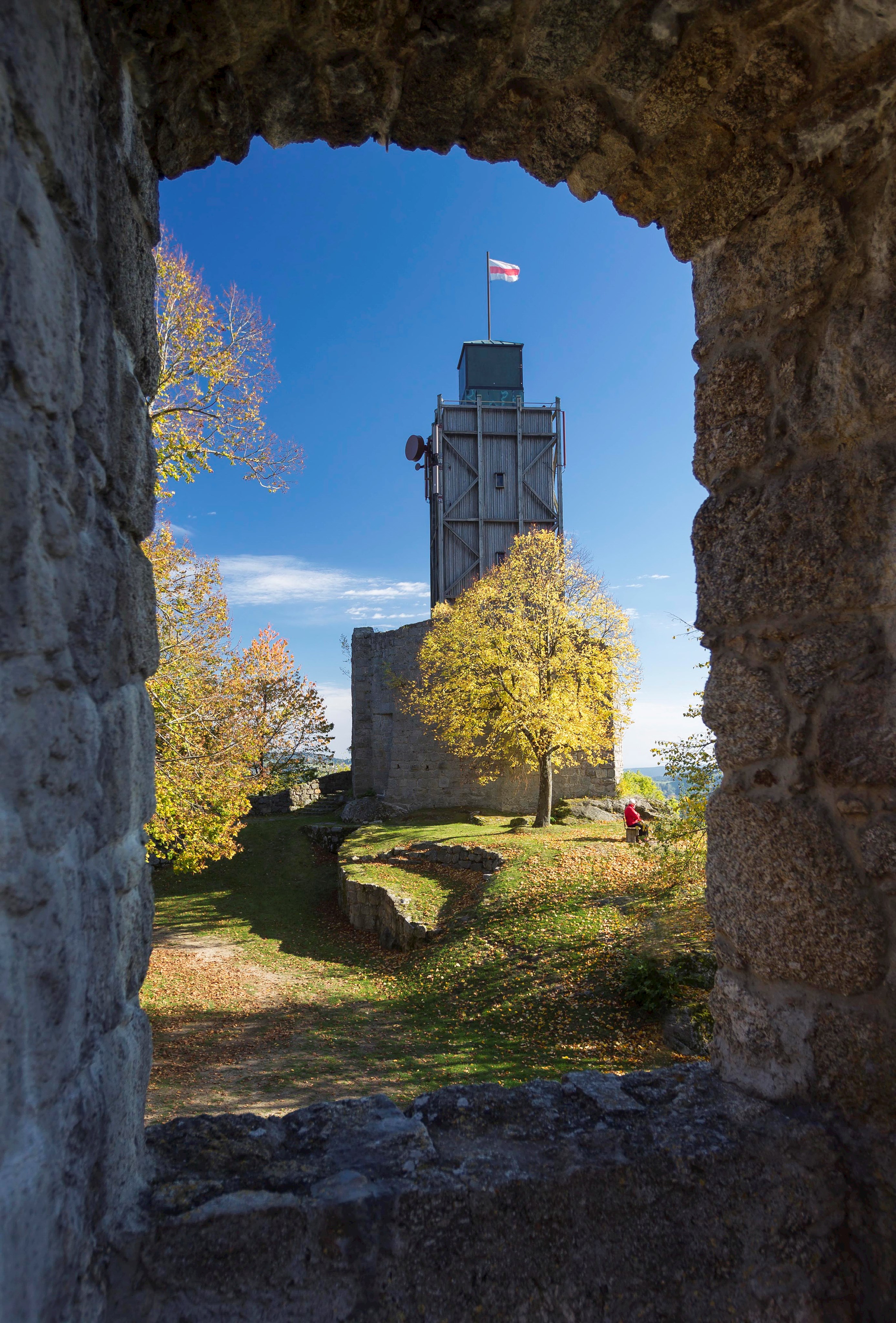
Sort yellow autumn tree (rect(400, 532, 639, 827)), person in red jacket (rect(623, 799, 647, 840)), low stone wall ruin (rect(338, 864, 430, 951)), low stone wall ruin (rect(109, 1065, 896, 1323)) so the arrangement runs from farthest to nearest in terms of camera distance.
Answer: yellow autumn tree (rect(400, 532, 639, 827)) → person in red jacket (rect(623, 799, 647, 840)) → low stone wall ruin (rect(338, 864, 430, 951)) → low stone wall ruin (rect(109, 1065, 896, 1323))

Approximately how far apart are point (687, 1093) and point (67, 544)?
1931 mm

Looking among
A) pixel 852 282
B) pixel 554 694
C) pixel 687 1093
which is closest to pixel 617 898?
pixel 554 694

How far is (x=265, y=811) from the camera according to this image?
73.2 feet

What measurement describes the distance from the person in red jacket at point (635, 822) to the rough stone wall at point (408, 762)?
15.7 feet

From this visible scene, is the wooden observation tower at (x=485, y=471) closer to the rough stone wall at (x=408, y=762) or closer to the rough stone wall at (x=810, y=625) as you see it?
the rough stone wall at (x=408, y=762)

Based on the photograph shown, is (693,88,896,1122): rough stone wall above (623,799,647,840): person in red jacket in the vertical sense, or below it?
above

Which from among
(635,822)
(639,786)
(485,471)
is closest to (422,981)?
(635,822)

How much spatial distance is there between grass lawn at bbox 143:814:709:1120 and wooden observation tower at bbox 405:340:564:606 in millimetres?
12281

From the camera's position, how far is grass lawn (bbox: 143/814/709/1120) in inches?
251

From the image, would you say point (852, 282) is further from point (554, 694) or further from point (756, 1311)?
point (554, 694)

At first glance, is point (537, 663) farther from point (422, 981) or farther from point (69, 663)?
point (69, 663)

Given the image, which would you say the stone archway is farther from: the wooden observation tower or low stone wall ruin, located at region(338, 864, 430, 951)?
the wooden observation tower

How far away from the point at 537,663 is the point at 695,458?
1467 cm

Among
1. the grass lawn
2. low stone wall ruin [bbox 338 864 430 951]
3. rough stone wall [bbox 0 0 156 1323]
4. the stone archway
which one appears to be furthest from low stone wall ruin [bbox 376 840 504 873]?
rough stone wall [bbox 0 0 156 1323]
